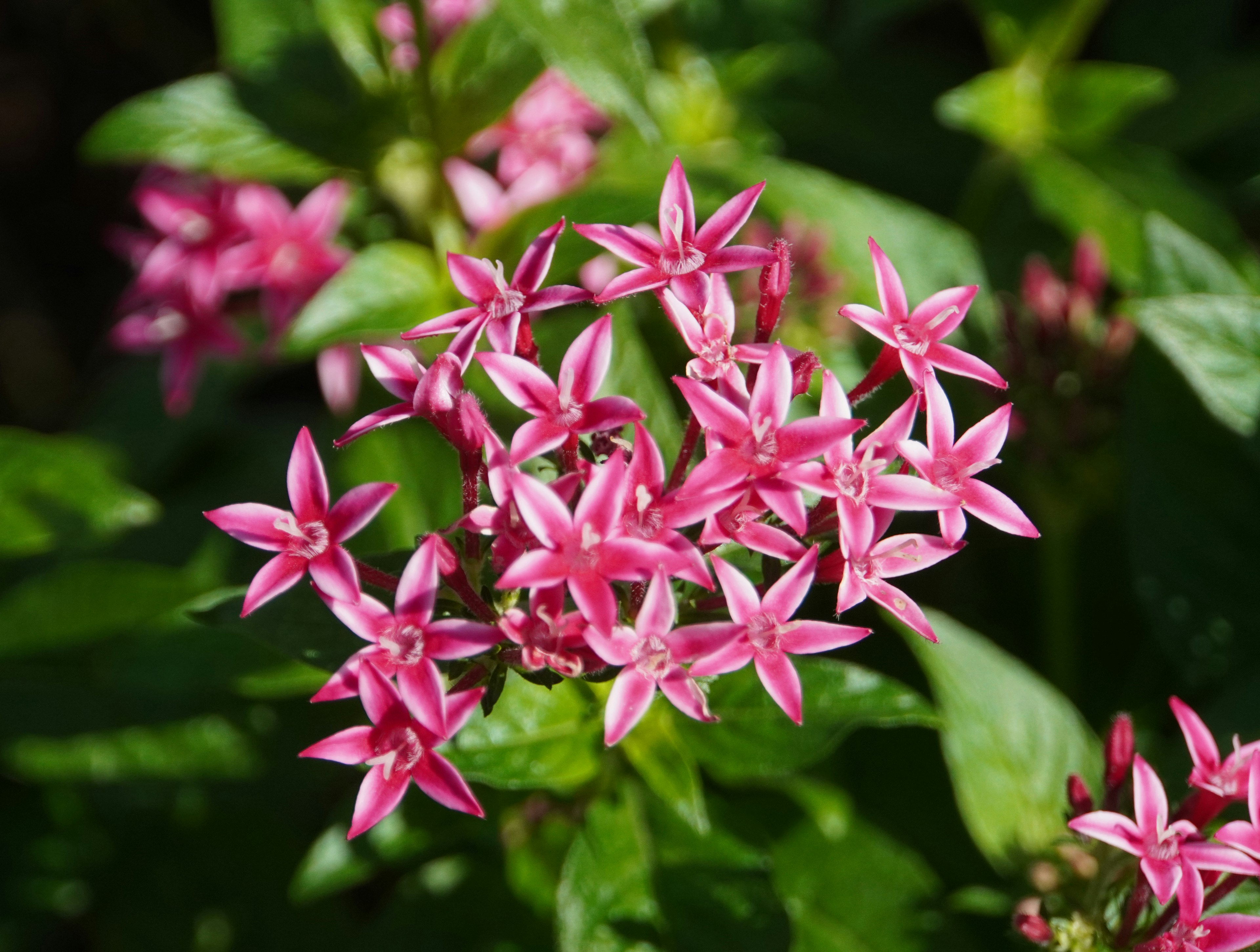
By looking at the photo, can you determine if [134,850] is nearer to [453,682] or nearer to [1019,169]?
[453,682]

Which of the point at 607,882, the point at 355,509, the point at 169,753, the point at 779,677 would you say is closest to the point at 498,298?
the point at 355,509

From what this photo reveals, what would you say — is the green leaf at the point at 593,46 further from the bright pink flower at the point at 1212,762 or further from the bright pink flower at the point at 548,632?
the bright pink flower at the point at 1212,762

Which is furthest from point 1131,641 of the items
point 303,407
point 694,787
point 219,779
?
point 303,407

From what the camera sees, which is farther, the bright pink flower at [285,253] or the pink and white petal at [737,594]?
the bright pink flower at [285,253]

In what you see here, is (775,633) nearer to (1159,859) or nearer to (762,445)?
(762,445)

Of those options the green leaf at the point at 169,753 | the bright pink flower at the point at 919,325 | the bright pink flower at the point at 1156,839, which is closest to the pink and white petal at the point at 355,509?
the bright pink flower at the point at 919,325

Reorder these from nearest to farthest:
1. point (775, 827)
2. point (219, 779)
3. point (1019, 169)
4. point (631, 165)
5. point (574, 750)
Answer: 1. point (574, 750)
2. point (775, 827)
3. point (631, 165)
4. point (219, 779)
5. point (1019, 169)
